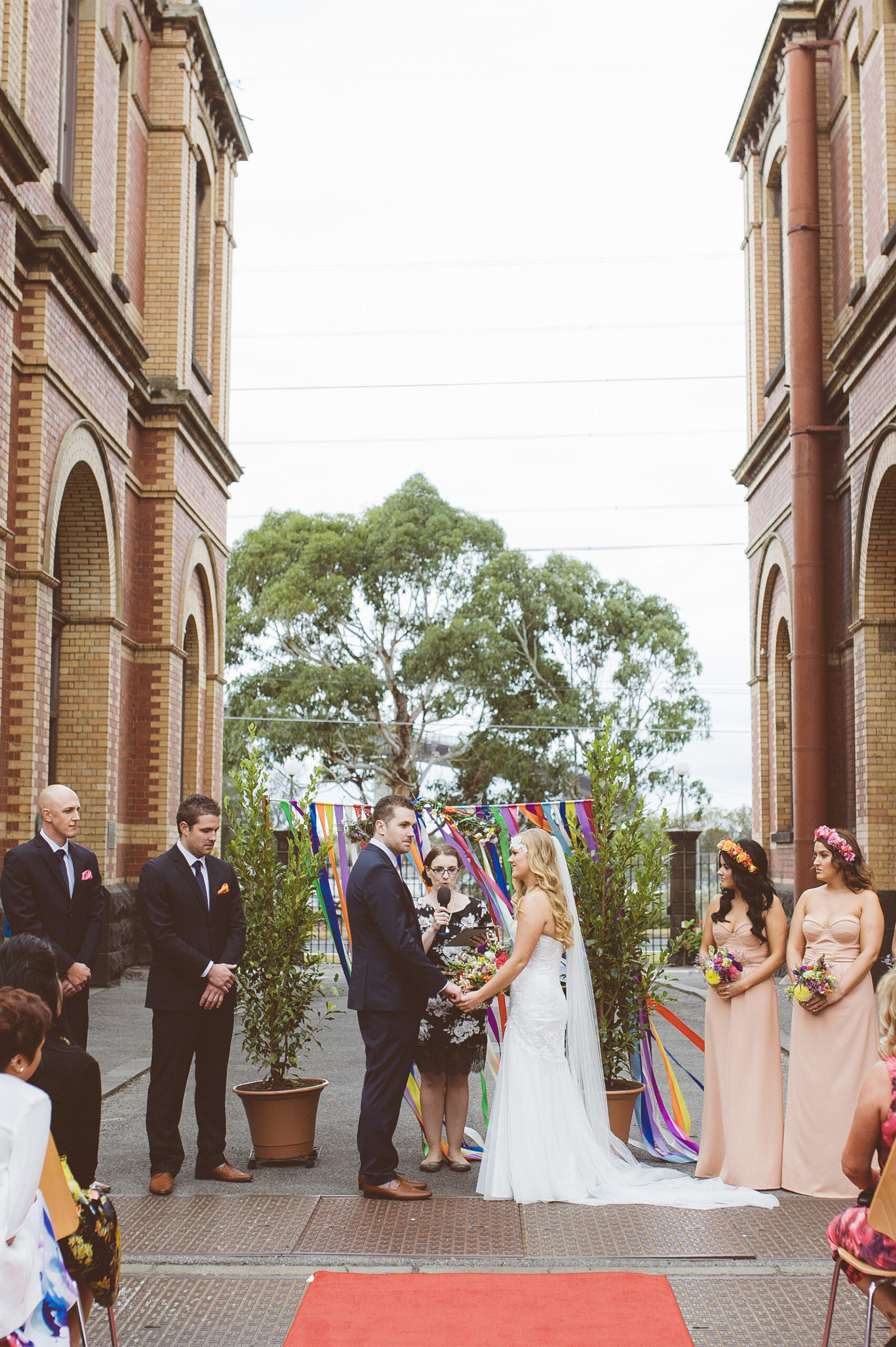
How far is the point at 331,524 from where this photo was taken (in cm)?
3794

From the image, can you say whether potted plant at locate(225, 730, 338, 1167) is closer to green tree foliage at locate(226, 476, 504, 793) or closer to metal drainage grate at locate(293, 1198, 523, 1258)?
metal drainage grate at locate(293, 1198, 523, 1258)

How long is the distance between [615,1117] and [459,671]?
2832 cm

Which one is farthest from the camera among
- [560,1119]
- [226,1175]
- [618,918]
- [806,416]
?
[806,416]

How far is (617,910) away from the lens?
780cm

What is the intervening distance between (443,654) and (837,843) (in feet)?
94.4

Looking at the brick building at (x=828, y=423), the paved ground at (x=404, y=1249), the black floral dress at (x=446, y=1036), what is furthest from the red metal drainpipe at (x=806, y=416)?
the paved ground at (x=404, y=1249)

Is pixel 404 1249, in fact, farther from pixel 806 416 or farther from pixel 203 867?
pixel 806 416

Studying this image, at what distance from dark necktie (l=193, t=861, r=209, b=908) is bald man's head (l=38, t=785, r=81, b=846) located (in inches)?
27.0

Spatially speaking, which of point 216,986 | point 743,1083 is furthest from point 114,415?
point 743,1083

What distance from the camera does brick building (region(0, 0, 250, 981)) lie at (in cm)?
1192

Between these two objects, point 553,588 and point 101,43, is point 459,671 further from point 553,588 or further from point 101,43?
point 101,43

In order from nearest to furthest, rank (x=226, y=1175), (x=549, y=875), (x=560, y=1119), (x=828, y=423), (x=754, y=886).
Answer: (x=560, y=1119)
(x=226, y=1175)
(x=549, y=875)
(x=754, y=886)
(x=828, y=423)

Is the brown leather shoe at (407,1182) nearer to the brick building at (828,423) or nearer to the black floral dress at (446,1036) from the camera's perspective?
the black floral dress at (446,1036)

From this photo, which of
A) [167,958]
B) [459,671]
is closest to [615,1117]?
[167,958]
